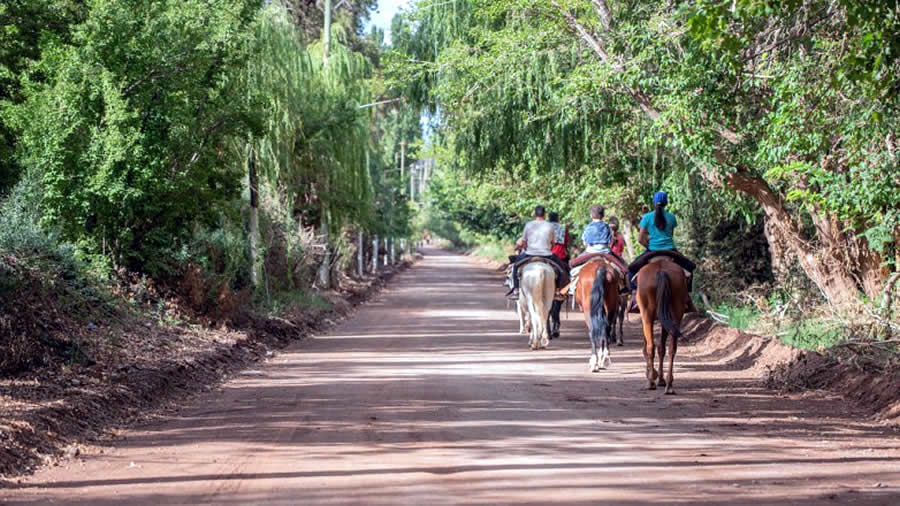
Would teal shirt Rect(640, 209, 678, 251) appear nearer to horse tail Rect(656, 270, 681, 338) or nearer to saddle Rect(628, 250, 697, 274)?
saddle Rect(628, 250, 697, 274)

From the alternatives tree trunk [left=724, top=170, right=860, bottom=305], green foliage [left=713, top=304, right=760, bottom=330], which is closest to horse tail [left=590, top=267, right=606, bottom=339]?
tree trunk [left=724, top=170, right=860, bottom=305]

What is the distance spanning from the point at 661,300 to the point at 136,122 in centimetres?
959

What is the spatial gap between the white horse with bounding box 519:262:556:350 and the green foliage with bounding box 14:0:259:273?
5.92 metres

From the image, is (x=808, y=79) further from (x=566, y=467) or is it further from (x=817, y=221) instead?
(x=566, y=467)

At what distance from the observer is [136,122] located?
19.2 m

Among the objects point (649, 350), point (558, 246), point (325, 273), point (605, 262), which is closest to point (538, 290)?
point (558, 246)

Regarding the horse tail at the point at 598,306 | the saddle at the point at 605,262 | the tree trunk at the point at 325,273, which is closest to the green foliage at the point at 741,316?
the saddle at the point at 605,262

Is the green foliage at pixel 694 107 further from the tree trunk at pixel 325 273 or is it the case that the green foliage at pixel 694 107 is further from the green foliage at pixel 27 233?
the green foliage at pixel 27 233

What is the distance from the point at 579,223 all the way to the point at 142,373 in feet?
70.9

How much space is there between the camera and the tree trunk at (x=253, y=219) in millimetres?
26156

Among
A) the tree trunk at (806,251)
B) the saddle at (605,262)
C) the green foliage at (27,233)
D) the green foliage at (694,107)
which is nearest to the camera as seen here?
the green foliage at (694,107)

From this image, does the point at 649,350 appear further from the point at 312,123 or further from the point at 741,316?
the point at 312,123

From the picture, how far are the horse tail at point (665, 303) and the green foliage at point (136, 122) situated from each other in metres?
8.81

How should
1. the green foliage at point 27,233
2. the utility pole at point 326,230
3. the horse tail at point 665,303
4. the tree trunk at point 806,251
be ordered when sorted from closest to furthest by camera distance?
the horse tail at point 665,303 < the green foliage at point 27,233 < the tree trunk at point 806,251 < the utility pole at point 326,230
